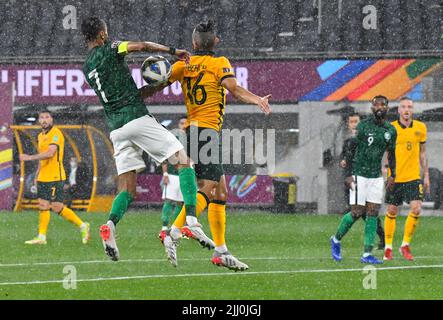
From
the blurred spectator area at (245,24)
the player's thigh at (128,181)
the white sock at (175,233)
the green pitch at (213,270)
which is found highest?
the blurred spectator area at (245,24)

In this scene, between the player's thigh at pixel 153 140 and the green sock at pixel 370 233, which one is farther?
the green sock at pixel 370 233

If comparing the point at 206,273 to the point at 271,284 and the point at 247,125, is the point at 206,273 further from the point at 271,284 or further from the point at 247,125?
the point at 247,125

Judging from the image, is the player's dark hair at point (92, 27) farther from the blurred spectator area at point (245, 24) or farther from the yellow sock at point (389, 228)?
the blurred spectator area at point (245, 24)

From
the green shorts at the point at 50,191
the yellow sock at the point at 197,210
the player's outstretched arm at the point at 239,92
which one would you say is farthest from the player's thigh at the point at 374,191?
the green shorts at the point at 50,191

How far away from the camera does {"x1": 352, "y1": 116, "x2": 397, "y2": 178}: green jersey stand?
13.4 metres

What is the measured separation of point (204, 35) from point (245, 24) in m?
21.9

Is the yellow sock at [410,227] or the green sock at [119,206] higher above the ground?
the green sock at [119,206]

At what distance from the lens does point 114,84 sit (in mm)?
10547

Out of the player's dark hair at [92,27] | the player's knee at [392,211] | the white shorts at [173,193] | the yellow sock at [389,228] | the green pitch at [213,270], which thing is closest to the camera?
the green pitch at [213,270]

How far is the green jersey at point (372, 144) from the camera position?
13.4 metres

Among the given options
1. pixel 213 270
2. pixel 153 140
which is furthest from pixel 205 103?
pixel 213 270

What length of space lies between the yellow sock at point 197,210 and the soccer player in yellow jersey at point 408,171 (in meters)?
3.63

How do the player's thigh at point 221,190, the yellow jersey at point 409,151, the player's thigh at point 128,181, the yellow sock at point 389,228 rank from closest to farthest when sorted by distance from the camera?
the player's thigh at point 128,181 < the player's thigh at point 221,190 < the yellow sock at point 389,228 < the yellow jersey at point 409,151

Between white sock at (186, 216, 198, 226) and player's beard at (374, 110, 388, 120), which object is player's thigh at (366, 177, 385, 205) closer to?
player's beard at (374, 110, 388, 120)
